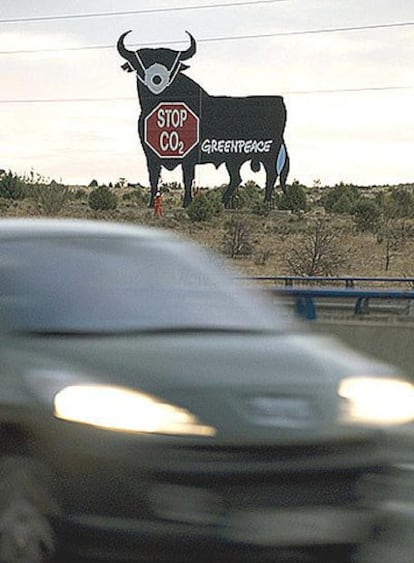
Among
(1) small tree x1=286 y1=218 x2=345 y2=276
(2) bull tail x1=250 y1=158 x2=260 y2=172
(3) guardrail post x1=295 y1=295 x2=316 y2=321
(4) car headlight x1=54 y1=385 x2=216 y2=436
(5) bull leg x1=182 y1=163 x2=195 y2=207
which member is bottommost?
(1) small tree x1=286 y1=218 x2=345 y2=276

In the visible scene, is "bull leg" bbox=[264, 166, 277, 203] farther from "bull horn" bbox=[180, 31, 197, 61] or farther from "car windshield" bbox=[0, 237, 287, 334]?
"car windshield" bbox=[0, 237, 287, 334]

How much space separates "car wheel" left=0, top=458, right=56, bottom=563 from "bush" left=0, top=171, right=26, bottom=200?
284 feet

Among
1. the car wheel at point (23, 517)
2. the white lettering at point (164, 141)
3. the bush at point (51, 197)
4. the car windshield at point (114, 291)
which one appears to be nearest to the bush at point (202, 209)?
the white lettering at point (164, 141)

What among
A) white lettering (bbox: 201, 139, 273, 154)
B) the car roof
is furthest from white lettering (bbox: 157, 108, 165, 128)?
the car roof

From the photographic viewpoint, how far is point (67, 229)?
798cm

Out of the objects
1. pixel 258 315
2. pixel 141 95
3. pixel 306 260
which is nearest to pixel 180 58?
pixel 141 95

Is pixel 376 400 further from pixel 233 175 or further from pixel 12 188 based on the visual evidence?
pixel 12 188

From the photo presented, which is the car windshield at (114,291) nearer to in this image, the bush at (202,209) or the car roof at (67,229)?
the car roof at (67,229)

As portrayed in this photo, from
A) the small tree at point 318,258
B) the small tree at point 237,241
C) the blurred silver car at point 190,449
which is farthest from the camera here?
the small tree at point 237,241

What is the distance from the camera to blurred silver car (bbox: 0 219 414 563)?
20.7 ft

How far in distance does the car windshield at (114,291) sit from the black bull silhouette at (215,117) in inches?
2709

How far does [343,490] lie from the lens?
651 cm

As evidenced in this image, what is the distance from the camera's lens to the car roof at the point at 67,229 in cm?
783

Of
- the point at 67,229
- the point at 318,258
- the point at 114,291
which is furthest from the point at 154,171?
the point at 114,291
